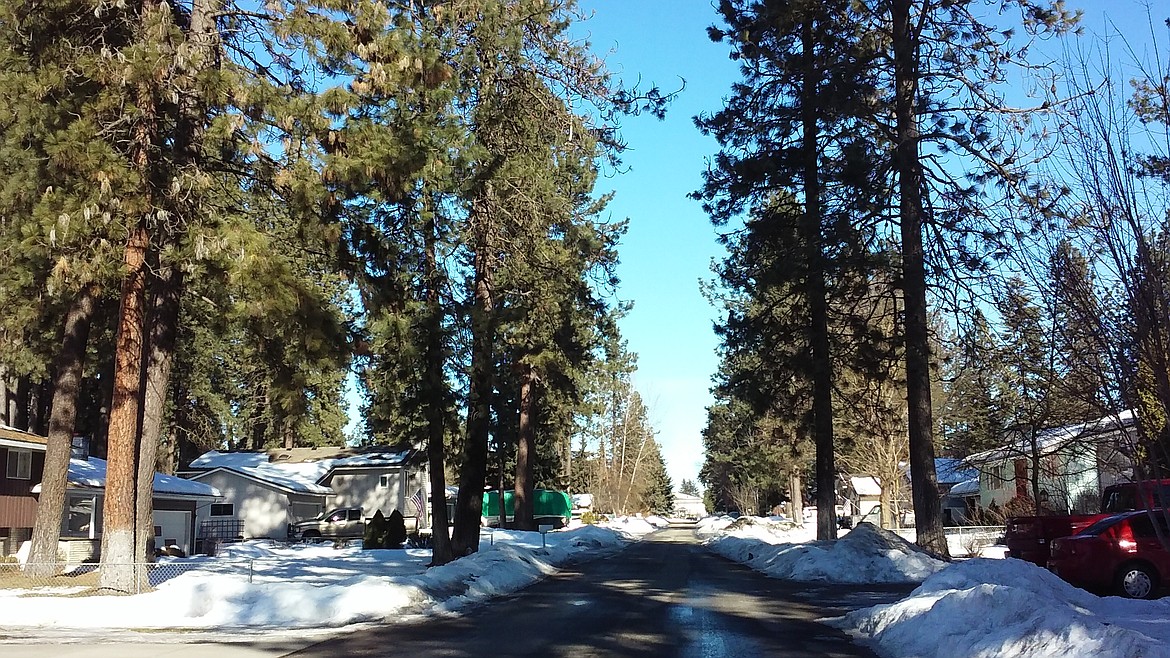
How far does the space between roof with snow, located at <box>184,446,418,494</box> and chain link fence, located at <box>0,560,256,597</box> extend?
1024 inches

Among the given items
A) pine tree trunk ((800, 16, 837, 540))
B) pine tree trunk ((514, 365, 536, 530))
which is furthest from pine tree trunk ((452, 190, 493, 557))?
pine tree trunk ((514, 365, 536, 530))

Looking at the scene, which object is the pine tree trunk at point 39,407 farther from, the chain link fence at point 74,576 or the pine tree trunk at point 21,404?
the chain link fence at point 74,576

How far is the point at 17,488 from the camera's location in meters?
29.5

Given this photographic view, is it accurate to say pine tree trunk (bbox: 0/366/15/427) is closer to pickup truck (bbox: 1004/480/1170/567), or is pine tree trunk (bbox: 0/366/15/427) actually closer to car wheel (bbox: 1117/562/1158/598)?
pickup truck (bbox: 1004/480/1170/567)

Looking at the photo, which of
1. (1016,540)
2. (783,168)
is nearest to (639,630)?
(1016,540)

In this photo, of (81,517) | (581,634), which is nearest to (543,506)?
(81,517)

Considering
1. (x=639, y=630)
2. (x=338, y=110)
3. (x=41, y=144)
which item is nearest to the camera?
(x=639, y=630)

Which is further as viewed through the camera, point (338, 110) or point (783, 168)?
point (783, 168)

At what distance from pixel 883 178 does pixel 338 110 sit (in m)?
13.5

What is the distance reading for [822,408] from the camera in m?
27.5

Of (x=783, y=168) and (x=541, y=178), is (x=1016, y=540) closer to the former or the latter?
(x=783, y=168)

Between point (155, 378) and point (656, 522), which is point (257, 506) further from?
point (656, 522)

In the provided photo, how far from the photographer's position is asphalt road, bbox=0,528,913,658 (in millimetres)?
11102

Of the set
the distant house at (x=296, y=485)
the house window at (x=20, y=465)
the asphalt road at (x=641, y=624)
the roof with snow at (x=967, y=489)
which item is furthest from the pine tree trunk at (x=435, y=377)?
the roof with snow at (x=967, y=489)
